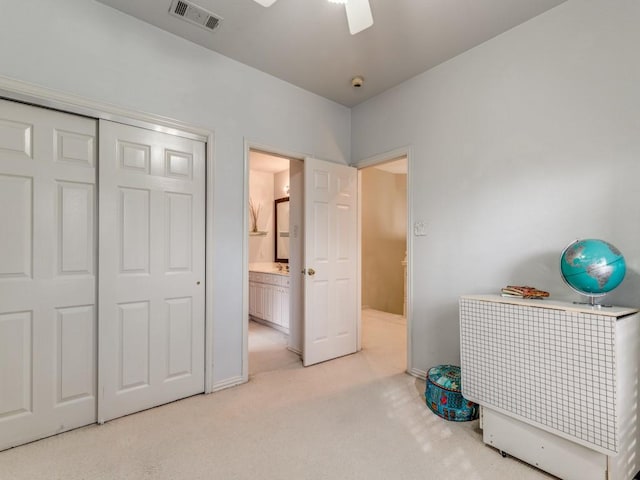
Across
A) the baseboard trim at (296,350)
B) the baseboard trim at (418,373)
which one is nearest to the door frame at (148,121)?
the baseboard trim at (296,350)

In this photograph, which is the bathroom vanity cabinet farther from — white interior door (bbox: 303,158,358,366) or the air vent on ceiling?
the air vent on ceiling

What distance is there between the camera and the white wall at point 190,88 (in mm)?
1901

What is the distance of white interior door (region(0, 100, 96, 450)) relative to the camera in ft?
6.06

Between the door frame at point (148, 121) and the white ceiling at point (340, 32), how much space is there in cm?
69

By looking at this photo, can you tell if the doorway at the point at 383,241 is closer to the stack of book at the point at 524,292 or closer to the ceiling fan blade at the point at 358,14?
the stack of book at the point at 524,292

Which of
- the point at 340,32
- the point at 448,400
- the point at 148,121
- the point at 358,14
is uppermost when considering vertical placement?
the point at 340,32

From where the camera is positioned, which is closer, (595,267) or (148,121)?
(595,267)

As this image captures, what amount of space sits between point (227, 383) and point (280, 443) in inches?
36.6

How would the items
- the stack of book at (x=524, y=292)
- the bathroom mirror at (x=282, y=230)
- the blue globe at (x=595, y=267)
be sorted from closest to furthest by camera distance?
the blue globe at (x=595, y=267), the stack of book at (x=524, y=292), the bathroom mirror at (x=282, y=230)

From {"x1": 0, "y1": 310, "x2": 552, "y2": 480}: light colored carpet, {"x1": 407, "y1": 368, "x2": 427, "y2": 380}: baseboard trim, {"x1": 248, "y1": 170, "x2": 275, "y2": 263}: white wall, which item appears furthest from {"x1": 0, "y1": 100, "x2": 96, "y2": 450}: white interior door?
{"x1": 248, "y1": 170, "x2": 275, "y2": 263}: white wall

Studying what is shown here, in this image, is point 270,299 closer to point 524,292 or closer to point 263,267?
point 263,267

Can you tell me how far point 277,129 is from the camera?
300cm

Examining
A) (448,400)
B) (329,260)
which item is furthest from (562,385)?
(329,260)

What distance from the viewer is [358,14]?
61.6 inches
